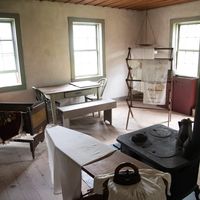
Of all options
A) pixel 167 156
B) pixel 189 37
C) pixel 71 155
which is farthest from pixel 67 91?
pixel 189 37

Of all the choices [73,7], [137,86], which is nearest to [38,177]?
[137,86]

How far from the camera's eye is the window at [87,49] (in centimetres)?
510

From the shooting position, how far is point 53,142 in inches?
79.6

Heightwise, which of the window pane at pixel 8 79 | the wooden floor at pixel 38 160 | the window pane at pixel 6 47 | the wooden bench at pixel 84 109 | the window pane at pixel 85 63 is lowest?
the wooden floor at pixel 38 160

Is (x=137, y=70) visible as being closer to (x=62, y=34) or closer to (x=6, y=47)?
(x=62, y=34)

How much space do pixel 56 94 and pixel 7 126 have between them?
1.44 meters

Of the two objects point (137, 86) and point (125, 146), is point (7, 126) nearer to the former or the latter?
point (125, 146)

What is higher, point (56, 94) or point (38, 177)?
point (56, 94)

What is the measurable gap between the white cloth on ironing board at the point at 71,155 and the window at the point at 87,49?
3183 mm

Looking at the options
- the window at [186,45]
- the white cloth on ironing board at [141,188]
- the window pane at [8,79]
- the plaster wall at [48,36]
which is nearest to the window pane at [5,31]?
the plaster wall at [48,36]

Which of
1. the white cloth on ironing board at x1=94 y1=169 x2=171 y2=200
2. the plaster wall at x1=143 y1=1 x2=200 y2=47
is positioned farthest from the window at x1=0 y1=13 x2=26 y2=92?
the white cloth on ironing board at x1=94 y1=169 x2=171 y2=200

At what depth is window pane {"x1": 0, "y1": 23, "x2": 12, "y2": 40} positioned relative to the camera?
429 cm

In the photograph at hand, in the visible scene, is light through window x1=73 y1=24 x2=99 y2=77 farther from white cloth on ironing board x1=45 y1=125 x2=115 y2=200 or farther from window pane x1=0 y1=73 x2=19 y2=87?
white cloth on ironing board x1=45 y1=125 x2=115 y2=200

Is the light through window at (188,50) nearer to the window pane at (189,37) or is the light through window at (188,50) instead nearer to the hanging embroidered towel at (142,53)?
the window pane at (189,37)
